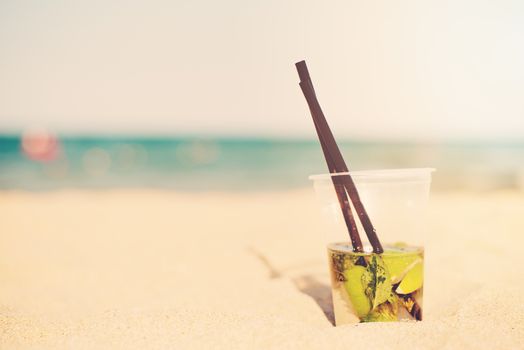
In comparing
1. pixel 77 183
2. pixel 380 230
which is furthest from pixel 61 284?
pixel 77 183

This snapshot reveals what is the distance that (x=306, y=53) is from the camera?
10.3ft

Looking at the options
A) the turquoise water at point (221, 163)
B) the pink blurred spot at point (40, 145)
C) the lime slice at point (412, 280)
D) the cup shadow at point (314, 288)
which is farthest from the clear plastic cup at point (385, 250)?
the pink blurred spot at point (40, 145)

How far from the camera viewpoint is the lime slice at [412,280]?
4.71 ft

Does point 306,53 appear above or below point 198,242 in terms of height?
above

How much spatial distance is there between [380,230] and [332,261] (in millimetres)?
216

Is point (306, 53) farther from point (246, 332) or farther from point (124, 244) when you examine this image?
point (246, 332)

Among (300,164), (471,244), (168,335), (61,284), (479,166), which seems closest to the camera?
(168,335)

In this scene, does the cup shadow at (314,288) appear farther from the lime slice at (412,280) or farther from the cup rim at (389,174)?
the cup rim at (389,174)

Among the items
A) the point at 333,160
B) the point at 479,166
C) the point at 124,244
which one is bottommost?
the point at 479,166

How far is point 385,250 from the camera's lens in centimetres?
151

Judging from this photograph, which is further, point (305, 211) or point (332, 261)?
point (305, 211)

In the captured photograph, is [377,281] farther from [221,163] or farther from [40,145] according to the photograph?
[40,145]

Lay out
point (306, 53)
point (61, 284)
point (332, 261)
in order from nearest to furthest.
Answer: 1. point (332, 261)
2. point (61, 284)
3. point (306, 53)

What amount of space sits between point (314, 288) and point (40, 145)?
13.4 m
